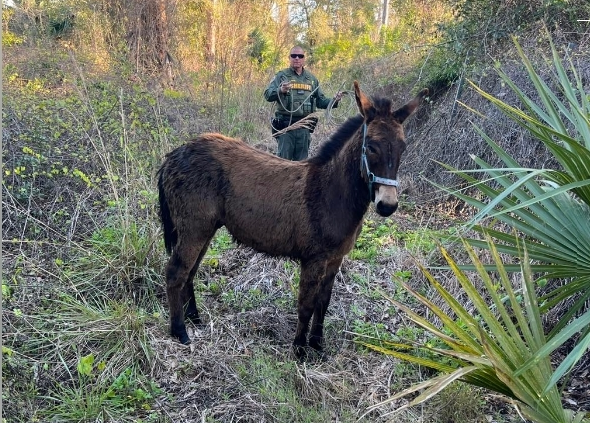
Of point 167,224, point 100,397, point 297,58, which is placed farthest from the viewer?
point 297,58

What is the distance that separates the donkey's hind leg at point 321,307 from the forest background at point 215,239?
0.55 feet

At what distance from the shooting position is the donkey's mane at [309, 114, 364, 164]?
4609 mm

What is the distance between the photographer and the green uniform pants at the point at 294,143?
7.53 meters

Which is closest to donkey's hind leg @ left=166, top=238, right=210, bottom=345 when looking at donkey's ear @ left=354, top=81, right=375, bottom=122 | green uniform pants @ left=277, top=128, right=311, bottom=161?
donkey's ear @ left=354, top=81, right=375, bottom=122

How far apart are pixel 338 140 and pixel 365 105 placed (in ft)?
1.64

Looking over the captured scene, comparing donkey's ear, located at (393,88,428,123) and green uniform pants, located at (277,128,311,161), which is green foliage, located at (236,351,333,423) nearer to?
donkey's ear, located at (393,88,428,123)

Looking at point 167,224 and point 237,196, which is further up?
point 237,196

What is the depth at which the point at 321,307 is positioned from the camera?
15.5 feet

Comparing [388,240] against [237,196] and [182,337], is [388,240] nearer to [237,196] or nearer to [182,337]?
[237,196]

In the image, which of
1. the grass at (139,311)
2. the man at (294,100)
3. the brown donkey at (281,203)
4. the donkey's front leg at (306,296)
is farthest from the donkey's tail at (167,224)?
the man at (294,100)

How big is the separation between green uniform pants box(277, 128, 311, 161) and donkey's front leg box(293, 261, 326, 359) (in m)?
3.28

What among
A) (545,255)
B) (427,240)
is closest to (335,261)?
(545,255)

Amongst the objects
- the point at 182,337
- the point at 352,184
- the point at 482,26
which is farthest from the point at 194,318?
the point at 482,26

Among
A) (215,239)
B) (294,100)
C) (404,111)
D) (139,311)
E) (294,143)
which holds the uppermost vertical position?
(404,111)
